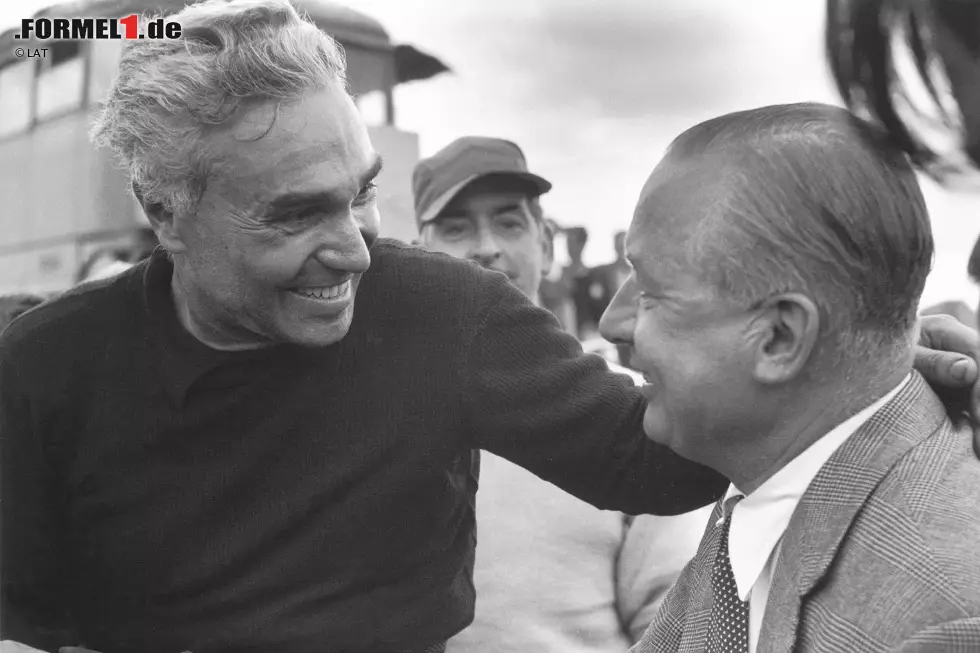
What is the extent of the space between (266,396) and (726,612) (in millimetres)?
1041

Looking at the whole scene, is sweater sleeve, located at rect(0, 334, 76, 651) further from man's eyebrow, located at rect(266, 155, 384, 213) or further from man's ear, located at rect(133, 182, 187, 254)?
man's eyebrow, located at rect(266, 155, 384, 213)

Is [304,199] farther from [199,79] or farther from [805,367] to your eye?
[805,367]

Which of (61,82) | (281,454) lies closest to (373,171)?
(281,454)

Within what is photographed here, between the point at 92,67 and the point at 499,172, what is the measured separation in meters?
3.31

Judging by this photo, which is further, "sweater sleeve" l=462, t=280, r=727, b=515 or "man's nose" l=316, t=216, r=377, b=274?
"man's nose" l=316, t=216, r=377, b=274

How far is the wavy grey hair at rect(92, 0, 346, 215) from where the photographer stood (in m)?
1.99

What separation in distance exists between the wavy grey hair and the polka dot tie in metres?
1.18

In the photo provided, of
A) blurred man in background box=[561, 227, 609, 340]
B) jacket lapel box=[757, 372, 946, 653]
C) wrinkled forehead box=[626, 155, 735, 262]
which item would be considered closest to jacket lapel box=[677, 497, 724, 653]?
jacket lapel box=[757, 372, 946, 653]

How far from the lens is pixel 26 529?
7.25 feet

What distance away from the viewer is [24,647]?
Answer: 6.81ft

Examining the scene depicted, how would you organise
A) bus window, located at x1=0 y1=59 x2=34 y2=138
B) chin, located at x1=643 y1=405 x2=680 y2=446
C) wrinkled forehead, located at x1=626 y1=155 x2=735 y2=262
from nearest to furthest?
1. wrinkled forehead, located at x1=626 y1=155 x2=735 y2=262
2. chin, located at x1=643 y1=405 x2=680 y2=446
3. bus window, located at x1=0 y1=59 x2=34 y2=138

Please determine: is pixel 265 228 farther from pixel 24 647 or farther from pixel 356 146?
pixel 24 647

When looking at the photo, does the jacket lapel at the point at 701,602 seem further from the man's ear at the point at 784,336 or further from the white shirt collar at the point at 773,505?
the man's ear at the point at 784,336

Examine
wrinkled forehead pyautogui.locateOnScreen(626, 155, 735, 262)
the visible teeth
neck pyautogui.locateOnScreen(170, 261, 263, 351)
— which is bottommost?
neck pyautogui.locateOnScreen(170, 261, 263, 351)
